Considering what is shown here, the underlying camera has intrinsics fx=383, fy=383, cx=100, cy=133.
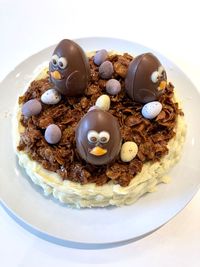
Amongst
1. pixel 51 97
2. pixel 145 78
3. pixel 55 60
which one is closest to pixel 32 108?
pixel 51 97

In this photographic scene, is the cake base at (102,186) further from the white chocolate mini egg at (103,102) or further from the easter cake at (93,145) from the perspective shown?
the white chocolate mini egg at (103,102)

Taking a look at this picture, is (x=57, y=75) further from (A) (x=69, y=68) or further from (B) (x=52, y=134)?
(B) (x=52, y=134)

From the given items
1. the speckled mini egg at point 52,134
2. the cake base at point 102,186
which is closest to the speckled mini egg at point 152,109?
the cake base at point 102,186

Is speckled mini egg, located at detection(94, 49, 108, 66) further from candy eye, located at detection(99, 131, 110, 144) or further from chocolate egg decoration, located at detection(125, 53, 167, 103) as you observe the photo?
candy eye, located at detection(99, 131, 110, 144)

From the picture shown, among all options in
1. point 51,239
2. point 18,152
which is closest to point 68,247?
point 51,239

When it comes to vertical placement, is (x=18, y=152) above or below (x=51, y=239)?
above

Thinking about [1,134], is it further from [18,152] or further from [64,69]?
[64,69]
